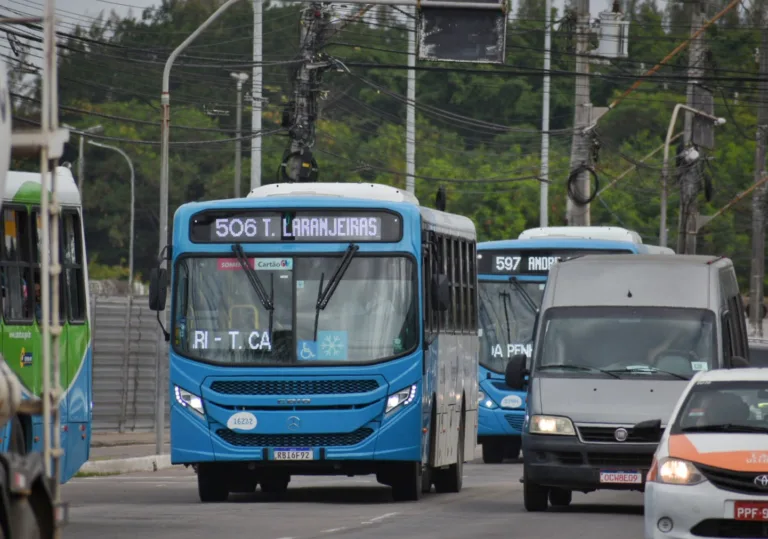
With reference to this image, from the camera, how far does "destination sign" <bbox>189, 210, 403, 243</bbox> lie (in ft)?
63.0

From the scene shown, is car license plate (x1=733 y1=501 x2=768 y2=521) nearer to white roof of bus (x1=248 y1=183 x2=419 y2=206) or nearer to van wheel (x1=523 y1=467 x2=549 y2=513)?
van wheel (x1=523 y1=467 x2=549 y2=513)

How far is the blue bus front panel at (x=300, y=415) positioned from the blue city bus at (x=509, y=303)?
973 centimetres

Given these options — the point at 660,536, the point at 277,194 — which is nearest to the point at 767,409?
the point at 660,536

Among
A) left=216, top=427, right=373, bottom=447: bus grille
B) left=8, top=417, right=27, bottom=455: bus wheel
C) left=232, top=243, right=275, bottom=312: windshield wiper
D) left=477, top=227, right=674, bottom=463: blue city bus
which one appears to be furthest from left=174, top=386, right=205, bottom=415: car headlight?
left=477, top=227, right=674, bottom=463: blue city bus

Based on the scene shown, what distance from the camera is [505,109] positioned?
277ft

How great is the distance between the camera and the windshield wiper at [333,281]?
1891cm

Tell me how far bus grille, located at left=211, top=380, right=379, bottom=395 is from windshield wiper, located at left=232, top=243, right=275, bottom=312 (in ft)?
2.38

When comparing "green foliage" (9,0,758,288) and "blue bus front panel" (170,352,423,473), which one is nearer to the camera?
"blue bus front panel" (170,352,423,473)

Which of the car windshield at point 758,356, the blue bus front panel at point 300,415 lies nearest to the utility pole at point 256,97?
the car windshield at point 758,356

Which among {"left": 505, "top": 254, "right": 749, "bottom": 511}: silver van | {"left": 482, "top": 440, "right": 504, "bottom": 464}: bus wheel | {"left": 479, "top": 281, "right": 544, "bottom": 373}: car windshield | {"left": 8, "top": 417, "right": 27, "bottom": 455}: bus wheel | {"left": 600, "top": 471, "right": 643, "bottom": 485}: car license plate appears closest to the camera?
{"left": 8, "top": 417, "right": 27, "bottom": 455}: bus wheel

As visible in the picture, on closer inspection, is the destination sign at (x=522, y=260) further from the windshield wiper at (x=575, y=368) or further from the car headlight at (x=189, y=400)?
the car headlight at (x=189, y=400)

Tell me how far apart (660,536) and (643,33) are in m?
73.2

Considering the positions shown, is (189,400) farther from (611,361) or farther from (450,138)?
(450,138)

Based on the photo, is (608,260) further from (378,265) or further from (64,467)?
(64,467)
